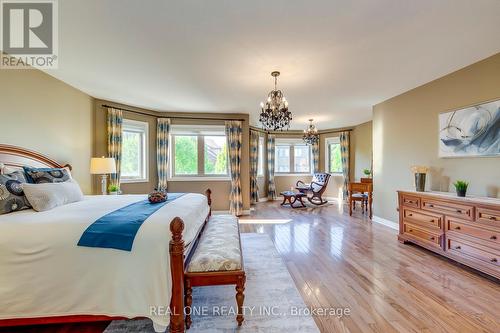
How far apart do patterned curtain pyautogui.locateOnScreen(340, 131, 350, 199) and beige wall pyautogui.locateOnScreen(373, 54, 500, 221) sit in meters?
2.67

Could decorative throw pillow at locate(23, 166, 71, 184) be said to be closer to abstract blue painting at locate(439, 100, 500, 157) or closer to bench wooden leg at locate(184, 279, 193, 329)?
bench wooden leg at locate(184, 279, 193, 329)

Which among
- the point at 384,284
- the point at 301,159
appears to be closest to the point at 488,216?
the point at 384,284

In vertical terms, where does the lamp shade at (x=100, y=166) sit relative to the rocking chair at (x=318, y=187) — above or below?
above

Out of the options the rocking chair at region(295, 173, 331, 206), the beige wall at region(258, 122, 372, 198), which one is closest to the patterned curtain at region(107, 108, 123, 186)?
the beige wall at region(258, 122, 372, 198)

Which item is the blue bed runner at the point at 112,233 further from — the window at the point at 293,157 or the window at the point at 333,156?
the window at the point at 333,156

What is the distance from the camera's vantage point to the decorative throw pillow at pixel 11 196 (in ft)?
6.57

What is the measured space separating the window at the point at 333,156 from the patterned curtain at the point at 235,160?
416 cm

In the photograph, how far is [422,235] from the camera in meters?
3.31

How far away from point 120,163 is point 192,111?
2.03m

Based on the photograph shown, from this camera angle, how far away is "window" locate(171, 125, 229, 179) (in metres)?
5.79

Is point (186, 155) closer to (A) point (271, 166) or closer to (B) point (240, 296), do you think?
(A) point (271, 166)

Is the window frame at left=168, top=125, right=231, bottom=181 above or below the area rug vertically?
above

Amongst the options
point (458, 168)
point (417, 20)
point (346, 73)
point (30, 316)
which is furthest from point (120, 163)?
point (458, 168)

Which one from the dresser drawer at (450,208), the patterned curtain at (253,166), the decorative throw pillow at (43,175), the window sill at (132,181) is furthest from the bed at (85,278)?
the patterned curtain at (253,166)
